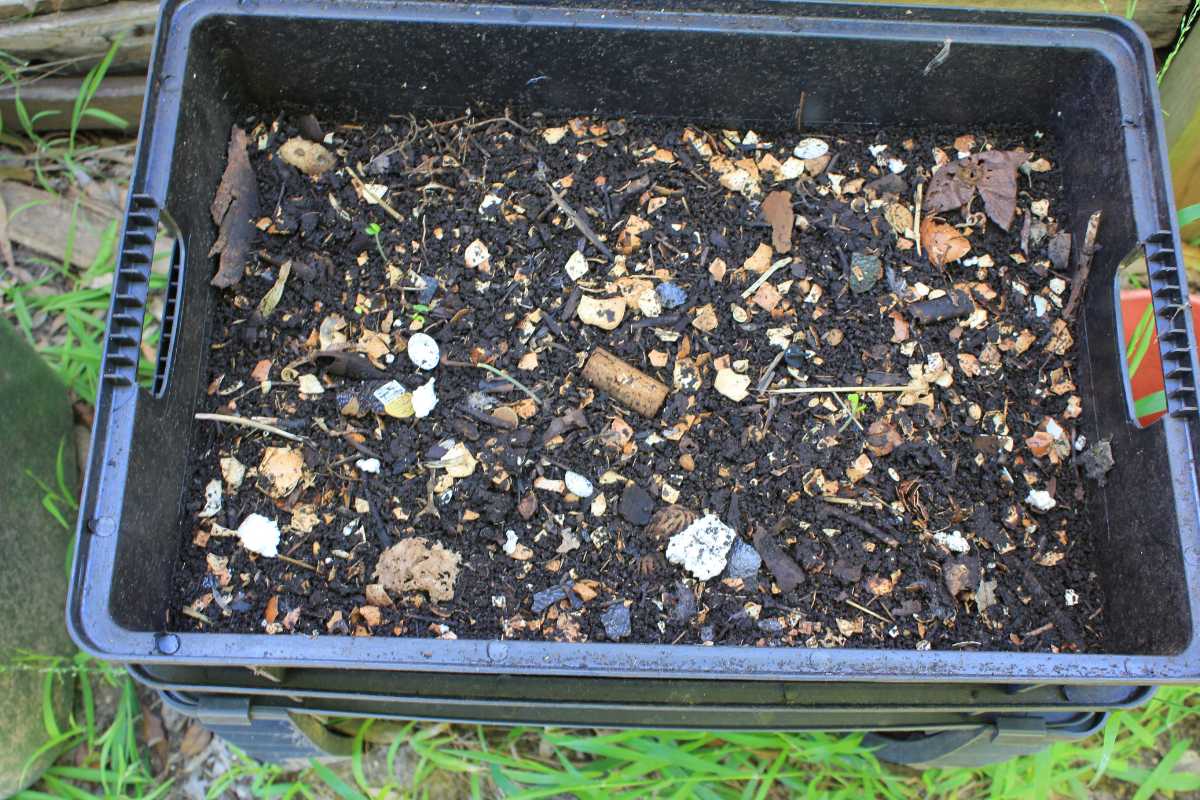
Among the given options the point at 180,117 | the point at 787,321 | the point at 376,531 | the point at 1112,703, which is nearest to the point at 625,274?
the point at 787,321

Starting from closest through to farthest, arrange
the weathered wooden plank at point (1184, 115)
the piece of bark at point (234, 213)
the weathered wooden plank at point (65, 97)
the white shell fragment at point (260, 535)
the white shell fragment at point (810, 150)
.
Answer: the white shell fragment at point (260, 535), the piece of bark at point (234, 213), the white shell fragment at point (810, 150), the weathered wooden plank at point (1184, 115), the weathered wooden plank at point (65, 97)

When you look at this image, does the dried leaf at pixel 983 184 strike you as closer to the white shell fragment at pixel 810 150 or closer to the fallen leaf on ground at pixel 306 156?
the white shell fragment at pixel 810 150

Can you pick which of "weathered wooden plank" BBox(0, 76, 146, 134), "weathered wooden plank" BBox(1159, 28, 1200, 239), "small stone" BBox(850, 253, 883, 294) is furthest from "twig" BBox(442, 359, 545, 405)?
"weathered wooden plank" BBox(1159, 28, 1200, 239)

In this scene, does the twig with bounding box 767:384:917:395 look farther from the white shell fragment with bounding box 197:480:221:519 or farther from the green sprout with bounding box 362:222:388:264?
the white shell fragment with bounding box 197:480:221:519

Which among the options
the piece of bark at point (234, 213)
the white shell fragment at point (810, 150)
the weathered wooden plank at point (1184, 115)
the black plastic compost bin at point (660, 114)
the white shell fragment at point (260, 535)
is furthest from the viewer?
the weathered wooden plank at point (1184, 115)

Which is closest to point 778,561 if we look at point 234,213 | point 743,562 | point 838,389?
point 743,562

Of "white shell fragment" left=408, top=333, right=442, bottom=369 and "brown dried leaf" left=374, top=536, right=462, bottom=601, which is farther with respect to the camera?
"white shell fragment" left=408, top=333, right=442, bottom=369

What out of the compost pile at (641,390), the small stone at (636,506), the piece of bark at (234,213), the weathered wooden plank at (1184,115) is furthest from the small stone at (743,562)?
the weathered wooden plank at (1184,115)
